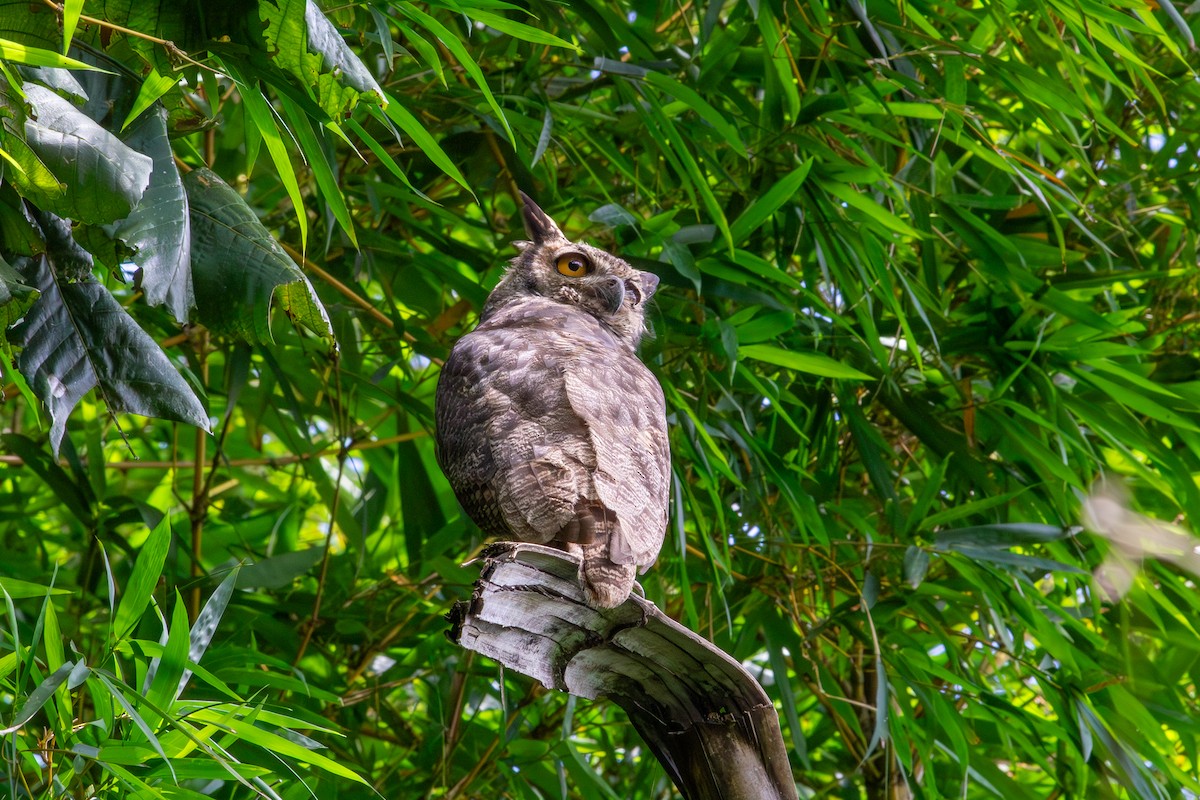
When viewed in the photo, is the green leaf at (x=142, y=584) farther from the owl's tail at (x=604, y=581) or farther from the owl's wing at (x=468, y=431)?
the owl's tail at (x=604, y=581)

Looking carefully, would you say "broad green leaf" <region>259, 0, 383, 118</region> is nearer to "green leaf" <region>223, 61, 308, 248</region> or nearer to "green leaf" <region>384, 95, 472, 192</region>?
"green leaf" <region>223, 61, 308, 248</region>

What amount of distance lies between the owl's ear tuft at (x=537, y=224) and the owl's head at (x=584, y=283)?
0.01 metres

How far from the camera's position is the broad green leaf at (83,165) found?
129cm

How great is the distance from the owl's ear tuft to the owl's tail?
4.12 feet

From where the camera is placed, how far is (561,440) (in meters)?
1.71

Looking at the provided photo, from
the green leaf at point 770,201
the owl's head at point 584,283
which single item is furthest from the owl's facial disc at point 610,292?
the green leaf at point 770,201

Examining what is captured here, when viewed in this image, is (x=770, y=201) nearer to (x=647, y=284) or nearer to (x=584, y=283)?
(x=647, y=284)

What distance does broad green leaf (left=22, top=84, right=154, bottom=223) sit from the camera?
1288mm

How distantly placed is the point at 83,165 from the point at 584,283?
4.08ft

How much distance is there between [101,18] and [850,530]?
2209 mm

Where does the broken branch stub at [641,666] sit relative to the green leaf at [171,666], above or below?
above

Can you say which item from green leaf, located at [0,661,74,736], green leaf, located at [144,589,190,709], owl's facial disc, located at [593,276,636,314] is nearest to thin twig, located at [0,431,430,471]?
owl's facial disc, located at [593,276,636,314]

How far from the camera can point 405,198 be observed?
104 inches

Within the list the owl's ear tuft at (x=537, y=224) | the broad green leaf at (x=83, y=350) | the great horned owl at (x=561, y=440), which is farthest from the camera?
the owl's ear tuft at (x=537, y=224)
